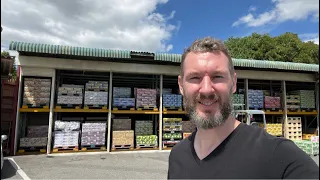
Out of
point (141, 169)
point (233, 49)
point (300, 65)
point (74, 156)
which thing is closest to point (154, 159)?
point (141, 169)

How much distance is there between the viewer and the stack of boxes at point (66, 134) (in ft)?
36.8

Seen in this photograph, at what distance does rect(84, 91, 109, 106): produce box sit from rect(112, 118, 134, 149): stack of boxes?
112 cm

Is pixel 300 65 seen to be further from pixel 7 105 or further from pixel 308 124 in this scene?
pixel 7 105

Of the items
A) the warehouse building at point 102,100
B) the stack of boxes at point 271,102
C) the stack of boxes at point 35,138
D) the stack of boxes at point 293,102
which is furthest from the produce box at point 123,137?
the stack of boxes at point 293,102

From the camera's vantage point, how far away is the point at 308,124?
1714 centimetres

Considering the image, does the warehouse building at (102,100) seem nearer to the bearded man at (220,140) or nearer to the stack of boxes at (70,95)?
the stack of boxes at (70,95)

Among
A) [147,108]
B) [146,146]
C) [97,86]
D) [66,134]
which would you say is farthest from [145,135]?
[66,134]

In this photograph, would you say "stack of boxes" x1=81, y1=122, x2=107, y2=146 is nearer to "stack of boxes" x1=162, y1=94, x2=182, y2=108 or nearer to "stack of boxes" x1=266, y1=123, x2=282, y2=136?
"stack of boxes" x1=162, y1=94, x2=182, y2=108

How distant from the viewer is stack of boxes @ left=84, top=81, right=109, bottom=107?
11703 millimetres

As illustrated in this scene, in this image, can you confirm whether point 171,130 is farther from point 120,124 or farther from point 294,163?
point 294,163

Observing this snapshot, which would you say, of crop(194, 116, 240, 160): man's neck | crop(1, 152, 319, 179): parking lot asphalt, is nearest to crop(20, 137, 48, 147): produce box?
crop(1, 152, 319, 179): parking lot asphalt

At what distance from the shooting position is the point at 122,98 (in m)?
12.3

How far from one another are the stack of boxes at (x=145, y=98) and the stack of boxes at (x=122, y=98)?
1.03 ft

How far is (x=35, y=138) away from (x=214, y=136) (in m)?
11.4
